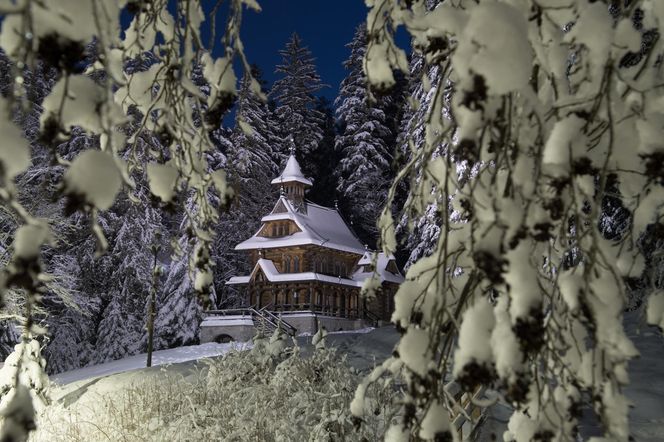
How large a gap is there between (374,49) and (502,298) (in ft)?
2.78

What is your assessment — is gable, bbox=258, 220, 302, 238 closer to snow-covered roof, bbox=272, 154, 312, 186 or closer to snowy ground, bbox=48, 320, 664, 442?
snow-covered roof, bbox=272, 154, 312, 186

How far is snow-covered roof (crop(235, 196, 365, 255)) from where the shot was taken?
22812 millimetres

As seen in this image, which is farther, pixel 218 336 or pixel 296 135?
pixel 296 135

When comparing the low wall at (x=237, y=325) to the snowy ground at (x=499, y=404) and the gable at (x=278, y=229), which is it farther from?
the gable at (x=278, y=229)

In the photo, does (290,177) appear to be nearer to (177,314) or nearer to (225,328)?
(225,328)

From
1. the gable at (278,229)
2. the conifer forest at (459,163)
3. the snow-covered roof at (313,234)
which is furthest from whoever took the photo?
the gable at (278,229)

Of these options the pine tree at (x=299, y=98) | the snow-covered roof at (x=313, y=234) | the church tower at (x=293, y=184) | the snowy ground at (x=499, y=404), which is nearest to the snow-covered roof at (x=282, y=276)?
the snow-covered roof at (x=313, y=234)

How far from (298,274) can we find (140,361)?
7.23 meters

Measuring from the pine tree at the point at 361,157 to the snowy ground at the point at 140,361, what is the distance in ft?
42.0

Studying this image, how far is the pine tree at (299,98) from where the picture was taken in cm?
3228

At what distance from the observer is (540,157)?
1.30 m

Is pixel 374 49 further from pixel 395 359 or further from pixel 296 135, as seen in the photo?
pixel 296 135

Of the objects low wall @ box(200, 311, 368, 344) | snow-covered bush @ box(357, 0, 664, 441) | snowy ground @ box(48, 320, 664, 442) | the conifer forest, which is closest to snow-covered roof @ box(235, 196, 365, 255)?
low wall @ box(200, 311, 368, 344)

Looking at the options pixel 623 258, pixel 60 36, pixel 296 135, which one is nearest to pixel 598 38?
pixel 623 258
